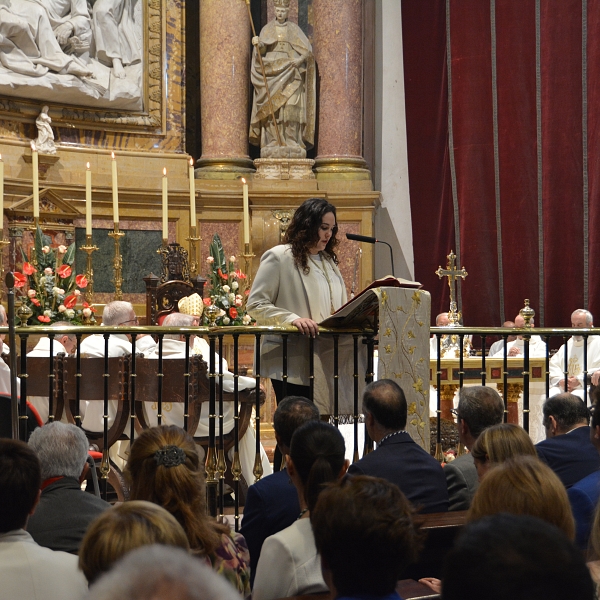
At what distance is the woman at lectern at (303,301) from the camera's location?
15.1ft

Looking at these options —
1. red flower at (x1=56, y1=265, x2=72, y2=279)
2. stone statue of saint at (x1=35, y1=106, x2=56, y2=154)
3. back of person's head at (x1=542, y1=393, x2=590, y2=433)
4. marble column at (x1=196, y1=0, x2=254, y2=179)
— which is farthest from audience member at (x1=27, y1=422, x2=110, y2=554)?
marble column at (x1=196, y1=0, x2=254, y2=179)

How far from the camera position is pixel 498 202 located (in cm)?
958

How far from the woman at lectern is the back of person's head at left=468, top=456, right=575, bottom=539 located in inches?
89.7

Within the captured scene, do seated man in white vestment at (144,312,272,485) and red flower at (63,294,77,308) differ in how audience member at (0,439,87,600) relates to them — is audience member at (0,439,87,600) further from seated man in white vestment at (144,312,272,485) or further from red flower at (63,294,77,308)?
red flower at (63,294,77,308)

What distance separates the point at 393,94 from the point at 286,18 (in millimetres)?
1409

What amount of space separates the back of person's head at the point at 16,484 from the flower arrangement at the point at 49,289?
360cm

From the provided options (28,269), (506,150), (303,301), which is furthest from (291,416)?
(506,150)

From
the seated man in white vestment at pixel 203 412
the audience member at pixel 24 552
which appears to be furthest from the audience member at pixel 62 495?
the seated man in white vestment at pixel 203 412

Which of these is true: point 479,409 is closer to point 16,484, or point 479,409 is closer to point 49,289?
point 16,484

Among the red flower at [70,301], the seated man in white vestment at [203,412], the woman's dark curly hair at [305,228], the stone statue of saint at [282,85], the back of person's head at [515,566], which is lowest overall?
the seated man in white vestment at [203,412]

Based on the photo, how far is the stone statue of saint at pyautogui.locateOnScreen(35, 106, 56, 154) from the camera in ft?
27.3

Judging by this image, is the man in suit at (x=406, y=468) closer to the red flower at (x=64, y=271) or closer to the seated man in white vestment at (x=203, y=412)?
the seated man in white vestment at (x=203, y=412)

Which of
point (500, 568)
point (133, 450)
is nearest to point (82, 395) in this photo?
point (133, 450)

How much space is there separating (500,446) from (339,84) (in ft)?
21.4
